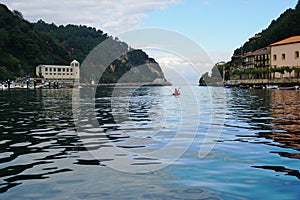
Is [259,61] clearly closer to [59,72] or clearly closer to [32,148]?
[59,72]

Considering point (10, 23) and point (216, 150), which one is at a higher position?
point (10, 23)

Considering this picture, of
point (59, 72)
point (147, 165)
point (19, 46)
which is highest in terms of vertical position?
point (19, 46)

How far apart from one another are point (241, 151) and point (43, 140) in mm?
6786

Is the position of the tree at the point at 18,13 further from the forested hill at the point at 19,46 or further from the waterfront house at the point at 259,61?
the waterfront house at the point at 259,61

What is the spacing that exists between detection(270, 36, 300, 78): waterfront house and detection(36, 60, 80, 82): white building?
95553 mm

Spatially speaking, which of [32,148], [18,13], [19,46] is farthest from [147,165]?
[18,13]

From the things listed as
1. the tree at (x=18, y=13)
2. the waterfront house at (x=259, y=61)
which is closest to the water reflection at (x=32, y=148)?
the waterfront house at (x=259, y=61)

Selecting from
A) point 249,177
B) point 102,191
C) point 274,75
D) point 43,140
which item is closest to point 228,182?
point 249,177

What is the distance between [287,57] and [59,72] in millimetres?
108740

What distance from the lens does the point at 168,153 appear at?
10656mm

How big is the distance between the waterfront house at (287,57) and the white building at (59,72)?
9555 centimetres

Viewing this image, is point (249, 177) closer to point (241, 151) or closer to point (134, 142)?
point (241, 151)

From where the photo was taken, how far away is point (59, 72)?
595ft

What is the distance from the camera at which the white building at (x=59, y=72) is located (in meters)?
166
